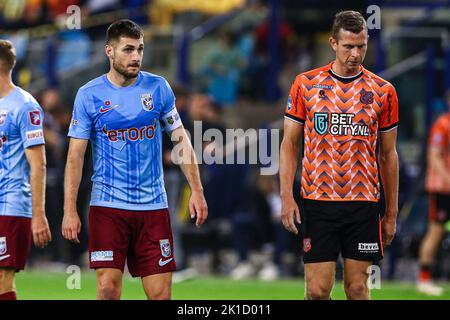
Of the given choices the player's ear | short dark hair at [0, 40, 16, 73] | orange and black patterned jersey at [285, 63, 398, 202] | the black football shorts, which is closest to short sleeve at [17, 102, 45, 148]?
short dark hair at [0, 40, 16, 73]

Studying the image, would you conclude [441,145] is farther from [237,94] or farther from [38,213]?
[38,213]

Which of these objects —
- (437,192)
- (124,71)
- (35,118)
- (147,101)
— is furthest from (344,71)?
(437,192)

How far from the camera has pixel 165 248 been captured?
29.6ft

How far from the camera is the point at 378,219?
30.9 ft

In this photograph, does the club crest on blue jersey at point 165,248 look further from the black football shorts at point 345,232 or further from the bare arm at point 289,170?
the black football shorts at point 345,232

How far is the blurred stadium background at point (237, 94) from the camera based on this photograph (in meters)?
16.8

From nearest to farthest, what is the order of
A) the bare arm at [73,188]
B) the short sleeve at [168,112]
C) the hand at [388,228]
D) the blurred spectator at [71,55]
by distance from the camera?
1. the bare arm at [73,188]
2. the short sleeve at [168,112]
3. the hand at [388,228]
4. the blurred spectator at [71,55]

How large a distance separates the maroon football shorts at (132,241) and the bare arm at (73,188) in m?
0.17

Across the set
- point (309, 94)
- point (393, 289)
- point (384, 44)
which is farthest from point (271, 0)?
point (309, 94)

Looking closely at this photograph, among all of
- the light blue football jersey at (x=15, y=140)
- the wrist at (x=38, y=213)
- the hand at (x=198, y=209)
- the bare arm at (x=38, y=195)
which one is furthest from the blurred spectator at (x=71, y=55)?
the hand at (x=198, y=209)

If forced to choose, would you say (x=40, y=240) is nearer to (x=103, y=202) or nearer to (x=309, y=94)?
(x=103, y=202)

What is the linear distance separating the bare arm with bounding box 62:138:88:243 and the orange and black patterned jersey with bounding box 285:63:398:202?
A: 65.7 inches

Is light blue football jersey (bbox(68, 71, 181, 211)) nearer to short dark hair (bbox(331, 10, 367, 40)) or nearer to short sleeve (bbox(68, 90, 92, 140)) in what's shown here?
short sleeve (bbox(68, 90, 92, 140))

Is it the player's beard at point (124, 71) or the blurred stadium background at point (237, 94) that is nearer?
the player's beard at point (124, 71)
